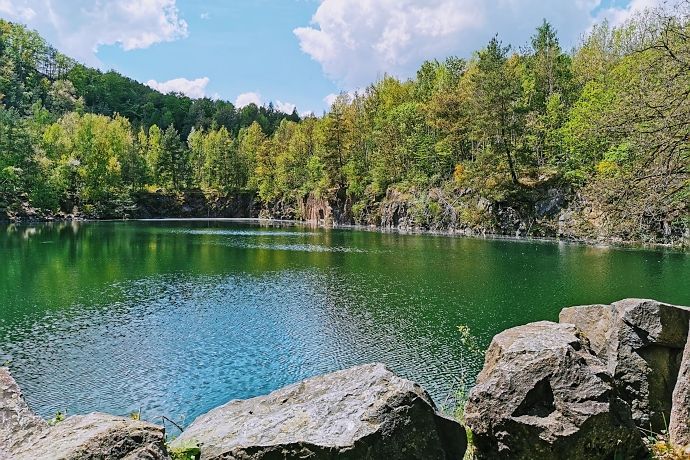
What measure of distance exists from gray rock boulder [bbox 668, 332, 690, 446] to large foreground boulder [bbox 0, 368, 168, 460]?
5825mm

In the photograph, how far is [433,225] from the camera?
7138 cm

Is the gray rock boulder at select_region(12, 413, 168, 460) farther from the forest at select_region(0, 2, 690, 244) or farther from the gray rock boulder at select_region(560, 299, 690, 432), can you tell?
the forest at select_region(0, 2, 690, 244)

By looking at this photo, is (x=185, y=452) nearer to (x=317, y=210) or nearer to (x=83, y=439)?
(x=83, y=439)

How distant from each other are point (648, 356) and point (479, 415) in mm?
2846

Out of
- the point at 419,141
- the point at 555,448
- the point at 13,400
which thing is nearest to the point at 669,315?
the point at 555,448

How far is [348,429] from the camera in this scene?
199 inches

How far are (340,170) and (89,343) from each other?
73.6m

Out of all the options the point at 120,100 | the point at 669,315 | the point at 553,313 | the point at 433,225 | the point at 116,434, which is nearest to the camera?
the point at 116,434

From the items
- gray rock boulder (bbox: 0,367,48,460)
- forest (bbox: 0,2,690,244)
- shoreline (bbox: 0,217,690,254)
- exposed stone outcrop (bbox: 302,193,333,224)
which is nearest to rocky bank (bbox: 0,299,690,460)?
gray rock boulder (bbox: 0,367,48,460)

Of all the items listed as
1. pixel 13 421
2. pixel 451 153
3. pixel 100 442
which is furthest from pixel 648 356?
pixel 451 153

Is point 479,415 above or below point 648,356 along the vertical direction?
below

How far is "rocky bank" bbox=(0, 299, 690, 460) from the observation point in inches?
185

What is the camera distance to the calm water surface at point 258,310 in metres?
16.1

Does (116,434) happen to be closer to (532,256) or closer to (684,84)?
(684,84)
